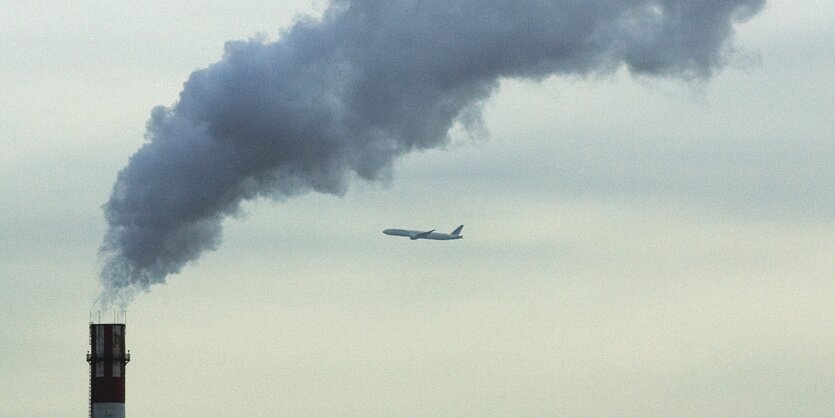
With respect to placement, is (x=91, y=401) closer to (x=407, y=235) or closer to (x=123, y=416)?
(x=123, y=416)

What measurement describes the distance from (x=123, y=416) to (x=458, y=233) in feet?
146

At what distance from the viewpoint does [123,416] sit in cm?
11288

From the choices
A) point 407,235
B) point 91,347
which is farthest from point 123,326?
point 407,235

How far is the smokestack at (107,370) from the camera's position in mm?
112312

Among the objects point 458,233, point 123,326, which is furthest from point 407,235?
point 123,326

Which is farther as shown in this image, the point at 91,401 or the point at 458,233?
the point at 458,233

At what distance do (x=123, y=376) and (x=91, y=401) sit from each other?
2.36 metres

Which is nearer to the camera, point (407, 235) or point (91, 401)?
point (91, 401)

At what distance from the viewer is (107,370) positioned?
113 m

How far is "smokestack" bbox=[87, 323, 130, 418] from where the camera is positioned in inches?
4422

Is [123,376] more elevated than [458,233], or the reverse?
[458,233]

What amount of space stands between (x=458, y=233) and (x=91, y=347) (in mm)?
44321

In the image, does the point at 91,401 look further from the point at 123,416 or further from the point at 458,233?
the point at 458,233

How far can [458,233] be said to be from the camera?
496 ft
